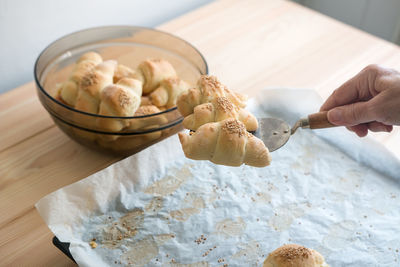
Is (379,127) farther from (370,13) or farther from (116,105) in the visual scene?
(370,13)

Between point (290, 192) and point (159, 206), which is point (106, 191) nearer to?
point (159, 206)

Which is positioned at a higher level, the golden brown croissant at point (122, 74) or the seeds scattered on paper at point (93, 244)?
the golden brown croissant at point (122, 74)

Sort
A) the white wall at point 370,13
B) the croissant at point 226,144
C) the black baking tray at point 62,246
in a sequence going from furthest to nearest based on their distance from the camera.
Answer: the white wall at point 370,13, the black baking tray at point 62,246, the croissant at point 226,144

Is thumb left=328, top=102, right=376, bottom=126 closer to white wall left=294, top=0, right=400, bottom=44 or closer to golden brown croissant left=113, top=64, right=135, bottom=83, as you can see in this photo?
golden brown croissant left=113, top=64, right=135, bottom=83

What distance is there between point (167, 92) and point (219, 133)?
304mm

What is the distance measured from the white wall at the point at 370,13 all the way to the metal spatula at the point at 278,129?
1.43 m

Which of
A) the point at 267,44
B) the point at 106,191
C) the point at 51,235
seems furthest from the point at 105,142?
the point at 267,44

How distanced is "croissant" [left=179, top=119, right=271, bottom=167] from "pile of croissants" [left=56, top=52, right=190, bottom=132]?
0.73 feet

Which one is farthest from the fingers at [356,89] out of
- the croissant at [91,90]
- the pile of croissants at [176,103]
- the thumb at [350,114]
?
the croissant at [91,90]

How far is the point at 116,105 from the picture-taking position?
0.91m

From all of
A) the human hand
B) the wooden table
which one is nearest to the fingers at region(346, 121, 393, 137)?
the human hand

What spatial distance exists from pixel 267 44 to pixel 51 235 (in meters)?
0.87

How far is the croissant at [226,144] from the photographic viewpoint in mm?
725

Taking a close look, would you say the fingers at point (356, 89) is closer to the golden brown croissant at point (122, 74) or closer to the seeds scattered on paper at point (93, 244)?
the golden brown croissant at point (122, 74)
